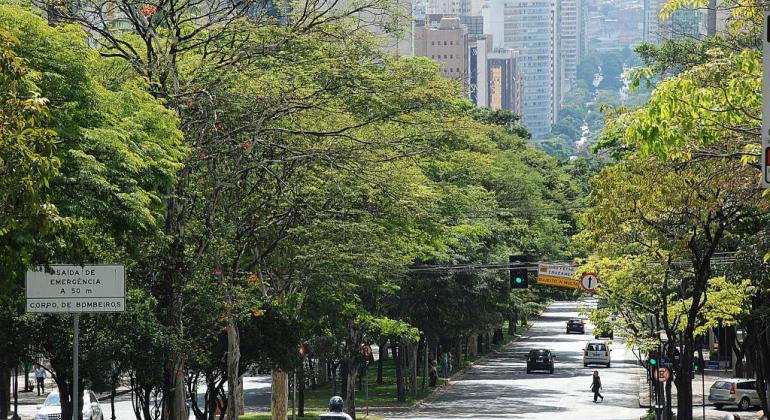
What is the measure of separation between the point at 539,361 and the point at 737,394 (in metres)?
19.1

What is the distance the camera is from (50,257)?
53.1 ft

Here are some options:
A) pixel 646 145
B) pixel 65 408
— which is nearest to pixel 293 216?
pixel 65 408

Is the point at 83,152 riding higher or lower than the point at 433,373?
higher

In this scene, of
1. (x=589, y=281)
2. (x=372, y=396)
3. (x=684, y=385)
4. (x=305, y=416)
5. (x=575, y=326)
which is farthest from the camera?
(x=575, y=326)

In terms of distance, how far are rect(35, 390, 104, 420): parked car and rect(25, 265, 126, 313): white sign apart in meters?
14.4

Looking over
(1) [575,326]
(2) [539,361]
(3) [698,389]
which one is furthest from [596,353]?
(1) [575,326]

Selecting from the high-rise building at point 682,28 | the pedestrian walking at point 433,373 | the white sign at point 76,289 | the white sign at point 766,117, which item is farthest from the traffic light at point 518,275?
the white sign at point 766,117

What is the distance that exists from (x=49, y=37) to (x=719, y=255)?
860 inches

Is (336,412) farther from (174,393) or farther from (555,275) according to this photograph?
(555,275)

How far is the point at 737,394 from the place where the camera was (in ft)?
162

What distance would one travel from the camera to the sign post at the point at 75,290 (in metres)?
15.2

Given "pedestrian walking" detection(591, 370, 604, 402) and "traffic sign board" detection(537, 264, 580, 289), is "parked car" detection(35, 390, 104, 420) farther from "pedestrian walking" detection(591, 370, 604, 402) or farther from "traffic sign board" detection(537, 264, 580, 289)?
"pedestrian walking" detection(591, 370, 604, 402)

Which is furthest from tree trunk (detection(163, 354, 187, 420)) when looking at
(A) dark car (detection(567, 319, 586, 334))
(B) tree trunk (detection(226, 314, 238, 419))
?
(A) dark car (detection(567, 319, 586, 334))

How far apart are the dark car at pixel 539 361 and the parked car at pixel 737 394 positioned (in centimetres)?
1806
